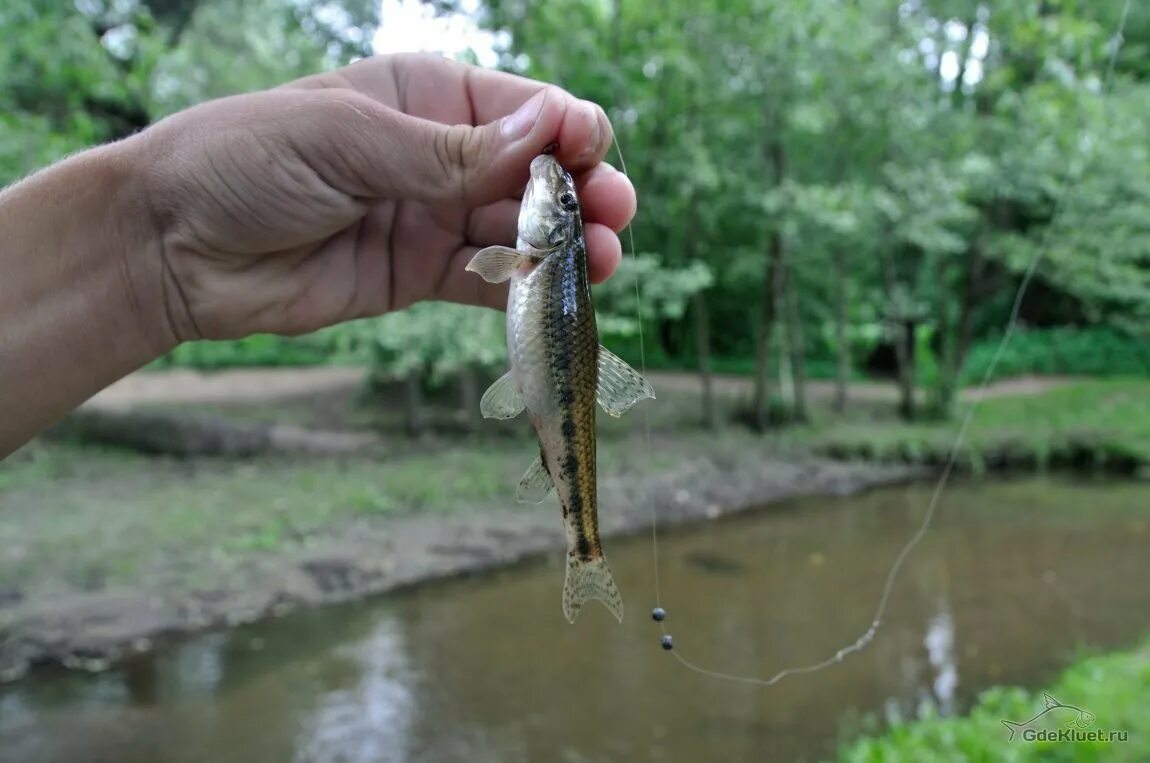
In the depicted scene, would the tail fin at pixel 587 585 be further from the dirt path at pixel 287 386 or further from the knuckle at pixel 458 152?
the dirt path at pixel 287 386

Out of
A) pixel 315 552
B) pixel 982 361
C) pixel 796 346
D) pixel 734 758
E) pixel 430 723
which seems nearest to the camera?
pixel 734 758

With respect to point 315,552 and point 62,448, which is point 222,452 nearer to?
point 62,448

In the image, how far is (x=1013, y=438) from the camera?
587 inches

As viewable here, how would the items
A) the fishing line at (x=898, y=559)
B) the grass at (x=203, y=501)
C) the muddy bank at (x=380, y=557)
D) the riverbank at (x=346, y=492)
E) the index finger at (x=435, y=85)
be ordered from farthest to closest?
the grass at (x=203, y=501) < the riverbank at (x=346, y=492) < the muddy bank at (x=380, y=557) < the index finger at (x=435, y=85) < the fishing line at (x=898, y=559)

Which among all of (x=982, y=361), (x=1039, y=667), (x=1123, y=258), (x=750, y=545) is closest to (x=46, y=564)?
(x=750, y=545)

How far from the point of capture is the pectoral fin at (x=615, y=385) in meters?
2.22

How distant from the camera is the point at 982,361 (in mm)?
23750

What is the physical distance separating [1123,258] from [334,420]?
14.7 m

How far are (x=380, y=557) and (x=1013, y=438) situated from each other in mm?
11273

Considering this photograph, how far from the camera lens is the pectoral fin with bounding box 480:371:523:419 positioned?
2.23 meters

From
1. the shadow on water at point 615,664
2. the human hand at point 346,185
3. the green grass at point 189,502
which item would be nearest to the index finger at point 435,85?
the human hand at point 346,185

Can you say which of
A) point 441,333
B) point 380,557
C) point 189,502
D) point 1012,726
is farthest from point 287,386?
point 1012,726

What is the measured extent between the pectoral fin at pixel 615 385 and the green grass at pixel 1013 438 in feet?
43.5

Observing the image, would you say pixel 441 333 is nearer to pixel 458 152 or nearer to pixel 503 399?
pixel 458 152
